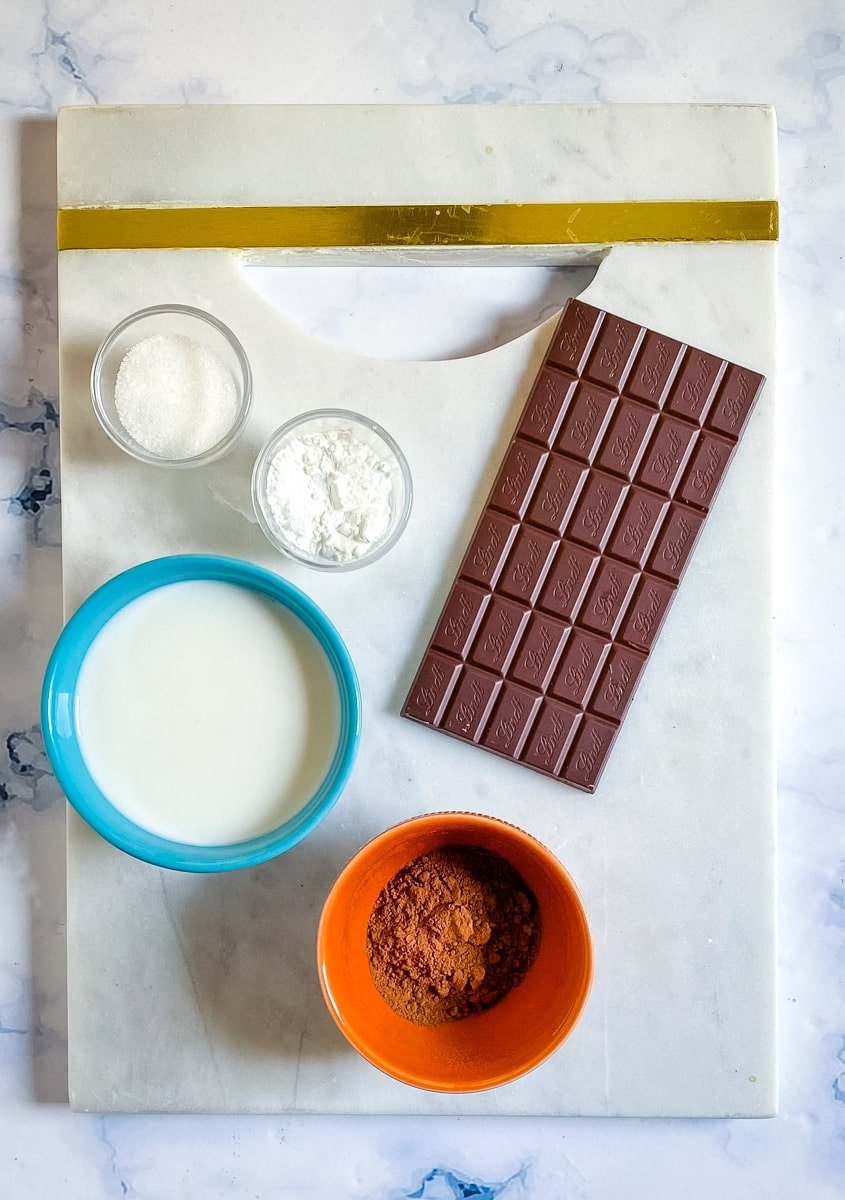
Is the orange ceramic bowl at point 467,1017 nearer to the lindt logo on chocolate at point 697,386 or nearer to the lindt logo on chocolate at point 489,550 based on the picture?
the lindt logo on chocolate at point 489,550

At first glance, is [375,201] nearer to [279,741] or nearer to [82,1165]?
[279,741]

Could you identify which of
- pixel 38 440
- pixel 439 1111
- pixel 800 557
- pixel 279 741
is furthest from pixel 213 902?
pixel 800 557

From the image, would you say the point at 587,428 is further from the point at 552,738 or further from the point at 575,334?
the point at 552,738

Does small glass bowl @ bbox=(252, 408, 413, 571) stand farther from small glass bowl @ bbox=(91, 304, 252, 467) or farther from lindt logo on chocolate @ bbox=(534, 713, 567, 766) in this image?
lindt logo on chocolate @ bbox=(534, 713, 567, 766)

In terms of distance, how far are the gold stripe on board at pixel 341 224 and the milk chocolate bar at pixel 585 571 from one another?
0.12 metres

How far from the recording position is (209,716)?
3.17ft

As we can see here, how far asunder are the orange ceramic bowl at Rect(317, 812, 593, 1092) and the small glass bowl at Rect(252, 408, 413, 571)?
0.26 metres

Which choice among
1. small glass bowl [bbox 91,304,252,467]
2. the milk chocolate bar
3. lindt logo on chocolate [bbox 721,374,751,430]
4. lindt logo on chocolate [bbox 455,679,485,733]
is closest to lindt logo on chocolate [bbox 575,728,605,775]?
the milk chocolate bar

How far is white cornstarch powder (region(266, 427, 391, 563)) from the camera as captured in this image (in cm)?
96

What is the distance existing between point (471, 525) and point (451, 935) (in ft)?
1.31

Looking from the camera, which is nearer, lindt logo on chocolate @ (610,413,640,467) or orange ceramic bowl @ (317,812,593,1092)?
orange ceramic bowl @ (317,812,593,1092)

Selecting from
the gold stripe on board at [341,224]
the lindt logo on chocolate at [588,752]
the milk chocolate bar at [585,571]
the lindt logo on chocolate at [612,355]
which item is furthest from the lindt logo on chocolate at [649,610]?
the gold stripe on board at [341,224]

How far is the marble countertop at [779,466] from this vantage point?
3.54 feet

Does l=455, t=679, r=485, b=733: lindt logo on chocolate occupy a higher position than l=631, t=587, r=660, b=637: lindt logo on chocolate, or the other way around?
l=631, t=587, r=660, b=637: lindt logo on chocolate
